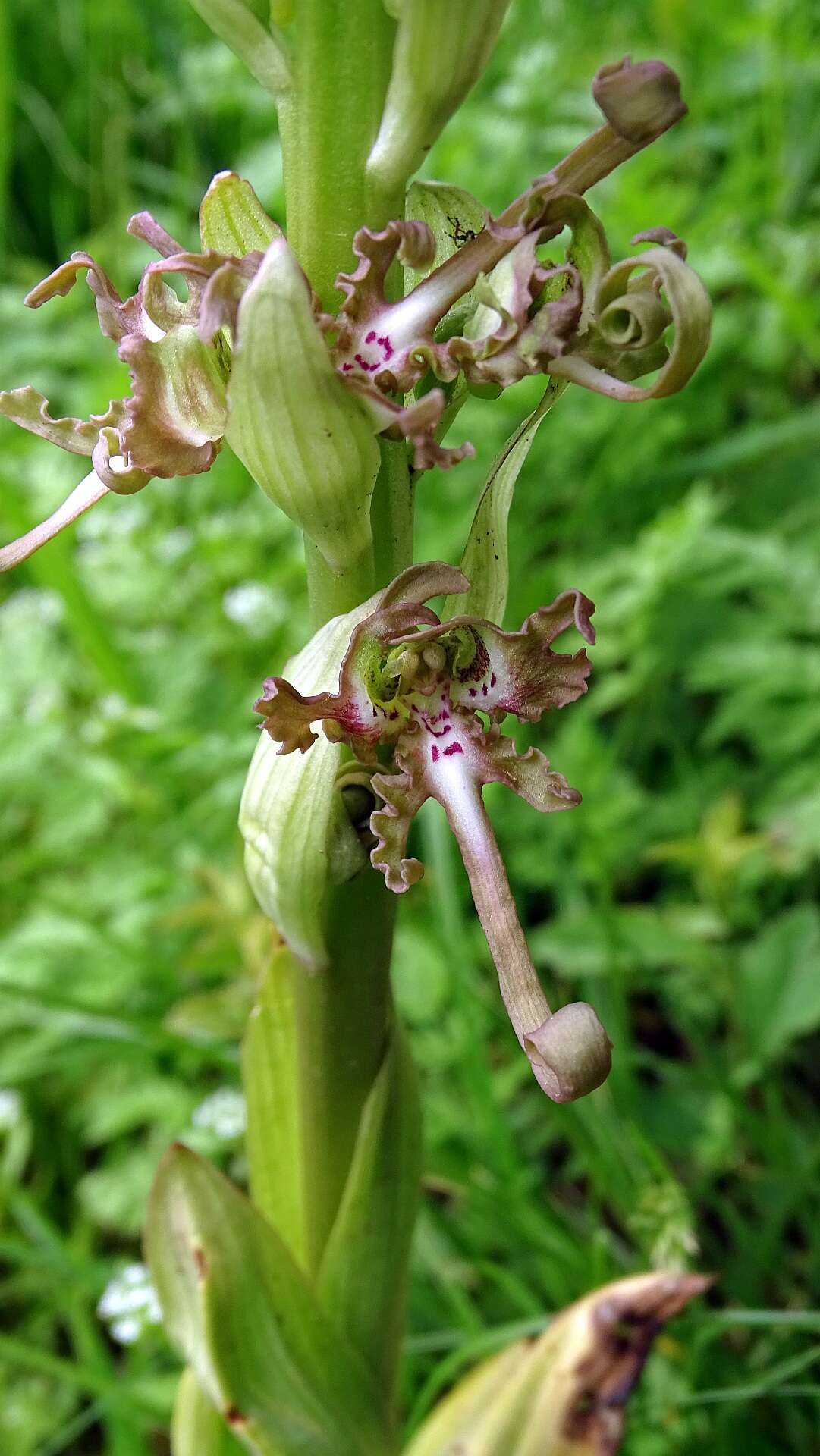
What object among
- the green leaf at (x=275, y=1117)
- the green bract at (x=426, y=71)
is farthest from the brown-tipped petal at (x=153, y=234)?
the green leaf at (x=275, y=1117)

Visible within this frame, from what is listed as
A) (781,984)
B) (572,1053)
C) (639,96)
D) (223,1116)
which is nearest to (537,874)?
(781,984)

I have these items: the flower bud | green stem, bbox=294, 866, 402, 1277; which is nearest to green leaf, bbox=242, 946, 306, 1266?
green stem, bbox=294, 866, 402, 1277

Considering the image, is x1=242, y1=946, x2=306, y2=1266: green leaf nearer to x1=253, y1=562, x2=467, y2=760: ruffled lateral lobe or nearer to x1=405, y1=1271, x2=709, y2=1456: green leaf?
x1=405, y1=1271, x2=709, y2=1456: green leaf

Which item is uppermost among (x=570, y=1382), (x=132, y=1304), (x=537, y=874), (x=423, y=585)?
(x=537, y=874)

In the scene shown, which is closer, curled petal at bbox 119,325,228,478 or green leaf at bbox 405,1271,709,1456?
curled petal at bbox 119,325,228,478

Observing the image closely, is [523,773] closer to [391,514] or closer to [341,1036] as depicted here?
[391,514]

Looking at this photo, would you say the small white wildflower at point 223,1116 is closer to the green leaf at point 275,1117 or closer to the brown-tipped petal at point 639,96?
the green leaf at point 275,1117

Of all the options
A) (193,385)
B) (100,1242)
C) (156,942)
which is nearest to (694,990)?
(156,942)

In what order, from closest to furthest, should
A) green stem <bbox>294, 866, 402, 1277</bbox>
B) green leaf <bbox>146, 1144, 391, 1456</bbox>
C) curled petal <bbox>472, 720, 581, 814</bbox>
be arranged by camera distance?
curled petal <bbox>472, 720, 581, 814</bbox> < green stem <bbox>294, 866, 402, 1277</bbox> < green leaf <bbox>146, 1144, 391, 1456</bbox>
